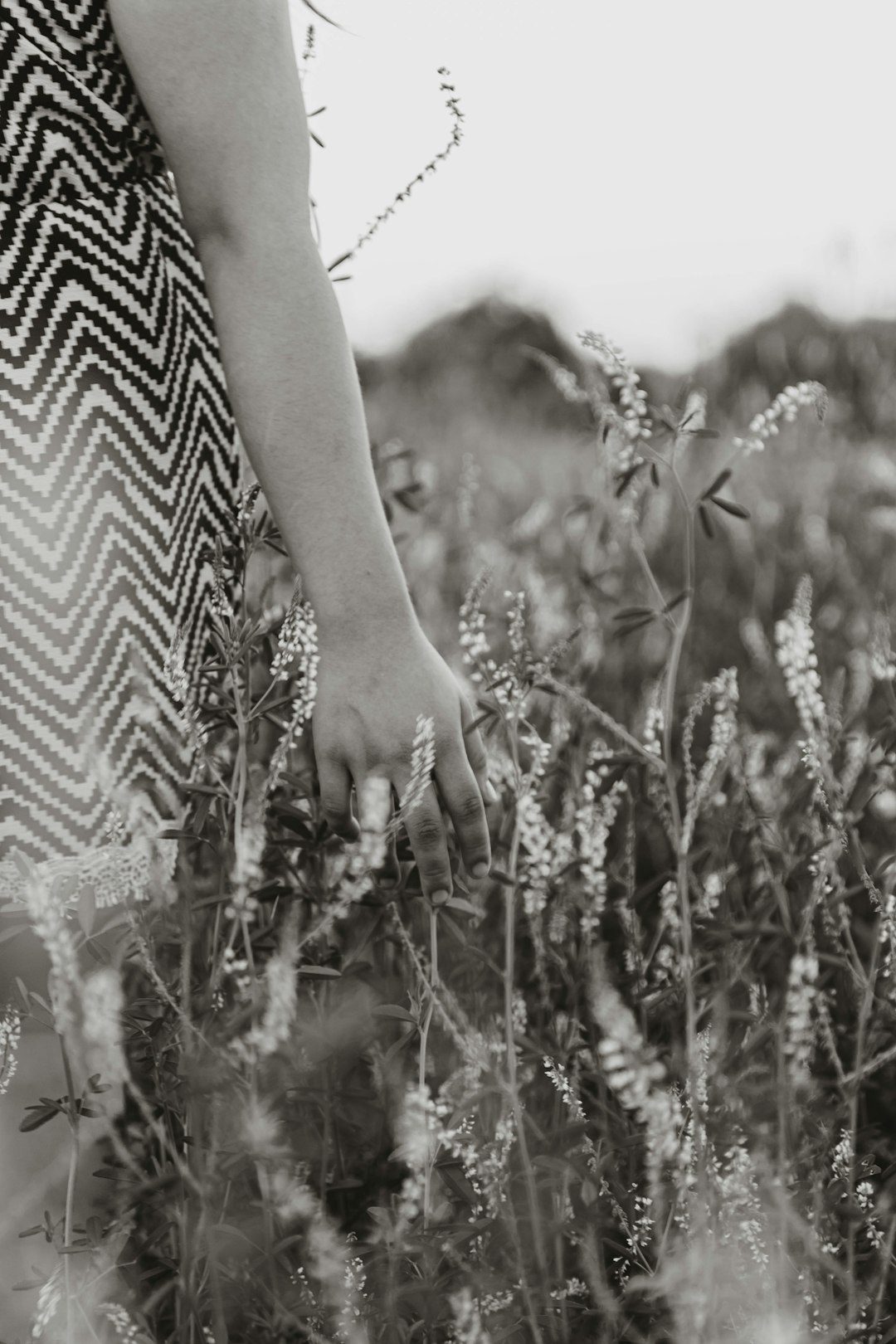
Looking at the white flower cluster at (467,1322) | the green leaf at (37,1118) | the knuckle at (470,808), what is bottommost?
the white flower cluster at (467,1322)

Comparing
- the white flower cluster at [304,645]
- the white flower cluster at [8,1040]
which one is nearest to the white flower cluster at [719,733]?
the white flower cluster at [304,645]

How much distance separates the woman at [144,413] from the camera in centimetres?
138

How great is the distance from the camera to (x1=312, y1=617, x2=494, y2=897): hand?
57.2 inches

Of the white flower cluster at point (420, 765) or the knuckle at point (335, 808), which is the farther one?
the knuckle at point (335, 808)

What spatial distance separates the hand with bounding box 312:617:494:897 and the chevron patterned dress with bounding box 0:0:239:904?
0.73ft

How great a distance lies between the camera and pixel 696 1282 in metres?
1.29

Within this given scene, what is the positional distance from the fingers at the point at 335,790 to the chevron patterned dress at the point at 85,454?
0.21 meters

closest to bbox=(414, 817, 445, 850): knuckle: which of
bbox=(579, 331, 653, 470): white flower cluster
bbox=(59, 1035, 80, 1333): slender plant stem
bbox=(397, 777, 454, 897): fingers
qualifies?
bbox=(397, 777, 454, 897): fingers

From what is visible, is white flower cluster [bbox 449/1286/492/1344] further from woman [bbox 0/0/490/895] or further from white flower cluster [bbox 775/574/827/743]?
white flower cluster [bbox 775/574/827/743]

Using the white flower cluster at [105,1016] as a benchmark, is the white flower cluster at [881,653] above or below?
above

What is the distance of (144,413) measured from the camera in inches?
58.5

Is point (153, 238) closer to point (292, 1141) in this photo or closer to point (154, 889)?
point (154, 889)

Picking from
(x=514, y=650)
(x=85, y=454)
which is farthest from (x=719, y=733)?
(x=85, y=454)

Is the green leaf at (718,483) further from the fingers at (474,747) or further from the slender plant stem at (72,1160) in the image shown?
the slender plant stem at (72,1160)
